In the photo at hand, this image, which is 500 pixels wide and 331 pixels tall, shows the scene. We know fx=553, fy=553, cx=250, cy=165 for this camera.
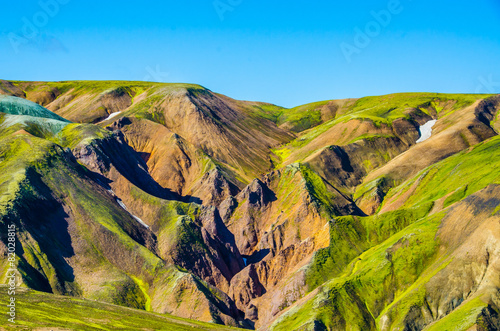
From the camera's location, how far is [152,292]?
107625 millimetres

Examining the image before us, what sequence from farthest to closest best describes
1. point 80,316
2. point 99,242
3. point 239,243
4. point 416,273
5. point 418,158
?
point 418,158 < point 239,243 < point 99,242 < point 416,273 < point 80,316

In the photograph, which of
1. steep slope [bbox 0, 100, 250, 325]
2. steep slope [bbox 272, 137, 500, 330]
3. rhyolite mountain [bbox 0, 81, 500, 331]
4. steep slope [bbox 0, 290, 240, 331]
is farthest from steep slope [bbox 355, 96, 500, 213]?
steep slope [bbox 0, 290, 240, 331]

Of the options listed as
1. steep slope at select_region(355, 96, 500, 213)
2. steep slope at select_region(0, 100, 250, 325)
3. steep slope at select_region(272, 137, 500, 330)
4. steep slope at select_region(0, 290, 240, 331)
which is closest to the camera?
steep slope at select_region(0, 290, 240, 331)

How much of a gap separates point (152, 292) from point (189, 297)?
8.05 metres

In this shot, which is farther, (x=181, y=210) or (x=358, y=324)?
(x=181, y=210)

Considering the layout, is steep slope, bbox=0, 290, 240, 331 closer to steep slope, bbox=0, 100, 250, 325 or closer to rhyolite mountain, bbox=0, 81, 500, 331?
rhyolite mountain, bbox=0, 81, 500, 331

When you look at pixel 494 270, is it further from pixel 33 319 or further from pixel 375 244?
pixel 33 319

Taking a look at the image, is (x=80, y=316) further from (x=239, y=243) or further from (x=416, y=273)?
(x=239, y=243)

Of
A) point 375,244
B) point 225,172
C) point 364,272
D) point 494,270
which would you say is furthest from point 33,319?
point 225,172

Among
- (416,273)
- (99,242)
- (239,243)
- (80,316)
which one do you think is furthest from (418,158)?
(80,316)

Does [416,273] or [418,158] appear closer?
[416,273]

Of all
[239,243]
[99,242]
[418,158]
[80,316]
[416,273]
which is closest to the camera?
[80,316]

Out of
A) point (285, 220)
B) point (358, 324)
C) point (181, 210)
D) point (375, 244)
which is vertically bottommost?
point (358, 324)

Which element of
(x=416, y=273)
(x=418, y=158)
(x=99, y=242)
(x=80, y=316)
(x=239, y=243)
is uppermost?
(x=99, y=242)
